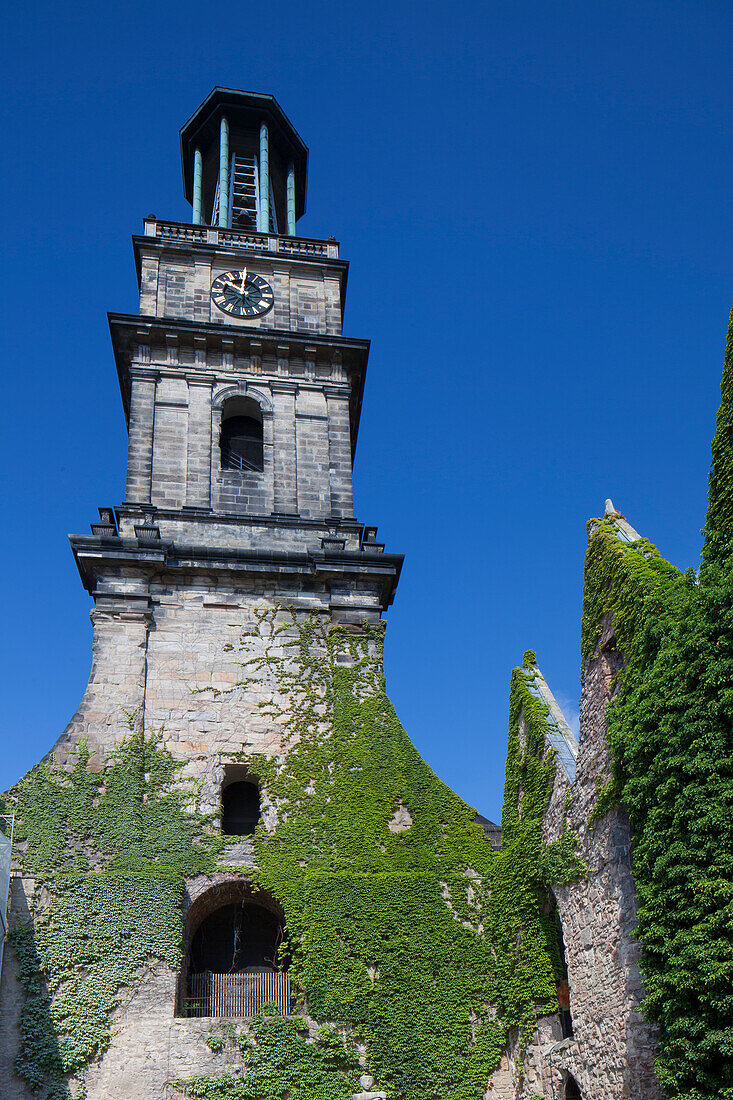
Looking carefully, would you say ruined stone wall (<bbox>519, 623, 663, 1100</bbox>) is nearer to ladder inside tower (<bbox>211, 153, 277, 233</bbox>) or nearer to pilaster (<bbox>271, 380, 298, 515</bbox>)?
pilaster (<bbox>271, 380, 298, 515</bbox>)

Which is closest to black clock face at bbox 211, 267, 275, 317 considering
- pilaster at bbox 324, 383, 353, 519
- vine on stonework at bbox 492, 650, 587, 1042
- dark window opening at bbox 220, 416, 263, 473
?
dark window opening at bbox 220, 416, 263, 473

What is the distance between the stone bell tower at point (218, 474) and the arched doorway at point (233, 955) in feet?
9.05

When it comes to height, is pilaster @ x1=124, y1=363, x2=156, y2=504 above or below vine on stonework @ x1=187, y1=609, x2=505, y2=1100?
above

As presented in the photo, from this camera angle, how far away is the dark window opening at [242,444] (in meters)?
23.8

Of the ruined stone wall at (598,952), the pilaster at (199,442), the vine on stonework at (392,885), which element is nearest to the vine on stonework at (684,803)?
the ruined stone wall at (598,952)

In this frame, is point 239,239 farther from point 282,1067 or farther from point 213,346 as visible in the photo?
point 282,1067

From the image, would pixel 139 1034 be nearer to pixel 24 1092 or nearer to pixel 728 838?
pixel 24 1092

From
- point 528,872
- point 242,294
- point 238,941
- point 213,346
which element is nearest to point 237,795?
point 238,941

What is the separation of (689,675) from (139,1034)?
389 inches

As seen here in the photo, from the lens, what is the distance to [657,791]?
11836mm

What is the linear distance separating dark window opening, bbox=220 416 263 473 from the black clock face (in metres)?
2.59

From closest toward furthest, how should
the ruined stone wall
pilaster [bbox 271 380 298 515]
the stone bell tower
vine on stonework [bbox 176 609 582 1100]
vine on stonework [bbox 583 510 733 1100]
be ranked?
vine on stonework [bbox 583 510 733 1100]
the ruined stone wall
vine on stonework [bbox 176 609 582 1100]
the stone bell tower
pilaster [bbox 271 380 298 515]

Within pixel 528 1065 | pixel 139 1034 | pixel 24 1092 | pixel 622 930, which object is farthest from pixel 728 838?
pixel 24 1092

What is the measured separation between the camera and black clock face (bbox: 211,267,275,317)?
82.3 ft
